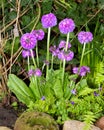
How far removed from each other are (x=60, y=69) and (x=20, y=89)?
446 mm

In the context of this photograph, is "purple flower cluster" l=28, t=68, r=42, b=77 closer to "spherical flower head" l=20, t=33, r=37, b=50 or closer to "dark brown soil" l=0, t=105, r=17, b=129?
"spherical flower head" l=20, t=33, r=37, b=50

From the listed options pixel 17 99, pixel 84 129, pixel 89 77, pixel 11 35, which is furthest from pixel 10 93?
pixel 84 129

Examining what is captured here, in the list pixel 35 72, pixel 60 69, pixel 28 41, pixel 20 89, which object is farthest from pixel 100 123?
pixel 28 41

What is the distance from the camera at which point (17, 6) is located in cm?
369

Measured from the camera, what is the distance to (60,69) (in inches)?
138

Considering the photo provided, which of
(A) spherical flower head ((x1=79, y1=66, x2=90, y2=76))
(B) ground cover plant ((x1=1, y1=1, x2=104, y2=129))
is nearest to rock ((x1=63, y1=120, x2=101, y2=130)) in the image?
(B) ground cover plant ((x1=1, y1=1, x2=104, y2=129))

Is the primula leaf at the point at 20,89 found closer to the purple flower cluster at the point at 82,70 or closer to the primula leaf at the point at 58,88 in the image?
the primula leaf at the point at 58,88

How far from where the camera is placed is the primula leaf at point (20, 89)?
3.53 meters

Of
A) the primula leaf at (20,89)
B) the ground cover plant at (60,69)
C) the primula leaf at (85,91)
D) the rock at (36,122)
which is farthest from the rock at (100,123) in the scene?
the primula leaf at (20,89)

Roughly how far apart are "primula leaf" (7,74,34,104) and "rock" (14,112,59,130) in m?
0.32

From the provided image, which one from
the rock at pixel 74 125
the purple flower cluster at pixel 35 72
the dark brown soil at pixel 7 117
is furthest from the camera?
the dark brown soil at pixel 7 117

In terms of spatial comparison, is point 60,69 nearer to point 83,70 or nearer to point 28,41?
point 83,70

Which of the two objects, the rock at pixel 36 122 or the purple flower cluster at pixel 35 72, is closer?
the rock at pixel 36 122

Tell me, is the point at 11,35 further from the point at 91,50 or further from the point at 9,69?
the point at 91,50
